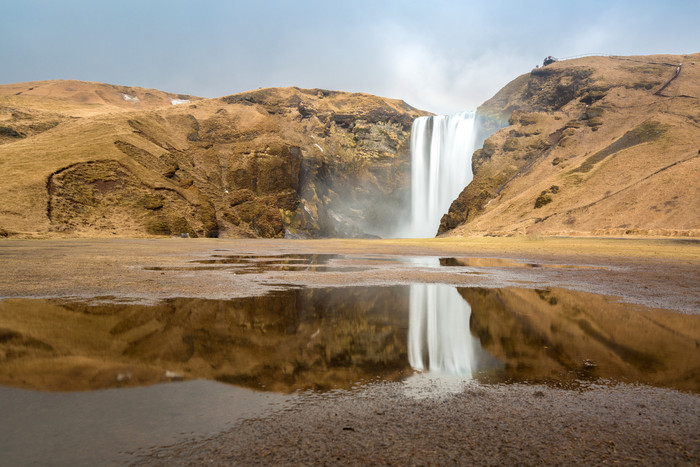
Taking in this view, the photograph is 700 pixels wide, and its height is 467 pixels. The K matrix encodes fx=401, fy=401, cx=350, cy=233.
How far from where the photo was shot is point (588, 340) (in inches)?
247

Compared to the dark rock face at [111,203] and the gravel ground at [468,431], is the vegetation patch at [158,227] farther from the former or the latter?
the gravel ground at [468,431]

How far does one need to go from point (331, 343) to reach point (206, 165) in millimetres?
76407

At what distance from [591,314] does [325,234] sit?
76901 mm

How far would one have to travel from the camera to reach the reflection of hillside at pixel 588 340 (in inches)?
190

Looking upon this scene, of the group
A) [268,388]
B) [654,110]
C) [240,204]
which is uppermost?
[654,110]

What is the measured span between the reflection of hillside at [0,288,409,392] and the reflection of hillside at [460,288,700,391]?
5.22 feet

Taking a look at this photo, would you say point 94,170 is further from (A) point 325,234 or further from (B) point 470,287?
(B) point 470,287

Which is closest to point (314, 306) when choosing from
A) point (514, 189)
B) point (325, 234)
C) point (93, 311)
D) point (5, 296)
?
point (93, 311)

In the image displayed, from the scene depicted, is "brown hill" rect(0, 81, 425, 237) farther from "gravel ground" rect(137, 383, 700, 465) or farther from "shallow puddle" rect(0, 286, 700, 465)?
"gravel ground" rect(137, 383, 700, 465)

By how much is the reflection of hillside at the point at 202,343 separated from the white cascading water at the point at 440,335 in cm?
24

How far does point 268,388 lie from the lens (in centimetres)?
414

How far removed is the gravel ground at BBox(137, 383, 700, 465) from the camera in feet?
9.26

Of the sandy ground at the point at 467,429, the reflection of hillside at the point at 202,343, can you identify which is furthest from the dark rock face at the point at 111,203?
the sandy ground at the point at 467,429

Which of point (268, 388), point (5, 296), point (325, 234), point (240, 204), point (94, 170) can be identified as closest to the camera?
point (268, 388)
